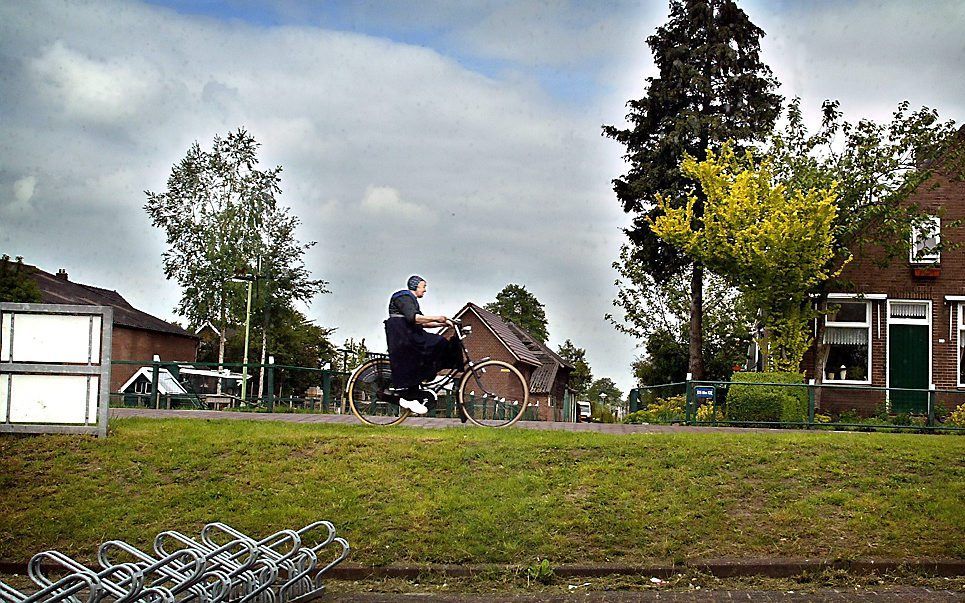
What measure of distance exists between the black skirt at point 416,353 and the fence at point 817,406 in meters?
7.06

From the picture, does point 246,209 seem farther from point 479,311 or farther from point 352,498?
point 352,498

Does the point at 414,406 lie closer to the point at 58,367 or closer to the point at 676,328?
the point at 58,367

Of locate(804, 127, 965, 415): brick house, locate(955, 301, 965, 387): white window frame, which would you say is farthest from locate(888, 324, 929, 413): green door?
locate(955, 301, 965, 387): white window frame

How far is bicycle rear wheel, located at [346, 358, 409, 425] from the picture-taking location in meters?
16.2

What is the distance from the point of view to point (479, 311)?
62.0 m

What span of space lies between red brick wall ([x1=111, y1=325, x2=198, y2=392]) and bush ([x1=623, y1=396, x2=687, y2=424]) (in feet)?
132

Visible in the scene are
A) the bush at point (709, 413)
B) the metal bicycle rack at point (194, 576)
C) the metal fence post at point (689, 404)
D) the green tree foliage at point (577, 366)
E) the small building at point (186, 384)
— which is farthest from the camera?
the green tree foliage at point (577, 366)

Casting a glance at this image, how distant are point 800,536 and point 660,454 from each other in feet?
8.05

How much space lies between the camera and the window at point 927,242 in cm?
2941

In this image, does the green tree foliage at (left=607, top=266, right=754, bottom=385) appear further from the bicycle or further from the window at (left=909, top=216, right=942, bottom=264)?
the bicycle

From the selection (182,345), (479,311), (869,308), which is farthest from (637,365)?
(182,345)

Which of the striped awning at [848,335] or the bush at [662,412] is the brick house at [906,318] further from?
the bush at [662,412]

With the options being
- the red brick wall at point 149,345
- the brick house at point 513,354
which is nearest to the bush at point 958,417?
the brick house at point 513,354

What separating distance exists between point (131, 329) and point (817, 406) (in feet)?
168
